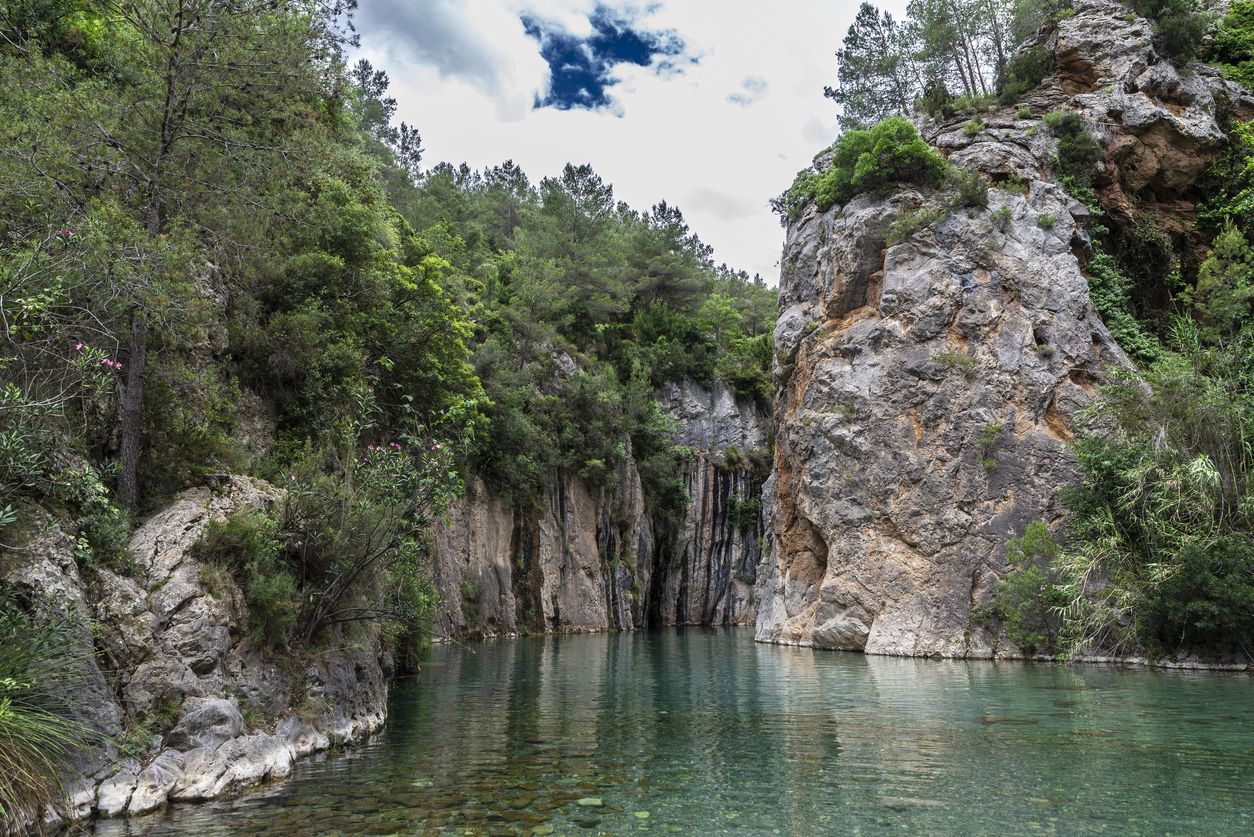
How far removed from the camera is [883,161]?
3042 centimetres

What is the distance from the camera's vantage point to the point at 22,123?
952cm

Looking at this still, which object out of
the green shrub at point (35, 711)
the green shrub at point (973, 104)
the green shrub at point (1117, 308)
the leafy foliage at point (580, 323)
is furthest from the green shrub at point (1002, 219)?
the green shrub at point (35, 711)

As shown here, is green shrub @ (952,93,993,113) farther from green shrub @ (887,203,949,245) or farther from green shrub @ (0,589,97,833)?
green shrub @ (0,589,97,833)

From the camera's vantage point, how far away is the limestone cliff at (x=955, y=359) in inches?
977

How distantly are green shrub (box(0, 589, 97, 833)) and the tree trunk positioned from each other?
2573 millimetres

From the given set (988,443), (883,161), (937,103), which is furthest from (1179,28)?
(988,443)

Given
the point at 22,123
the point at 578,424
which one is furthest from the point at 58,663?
the point at 578,424

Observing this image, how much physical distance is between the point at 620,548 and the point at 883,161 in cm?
2350

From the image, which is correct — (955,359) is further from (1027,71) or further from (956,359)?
(1027,71)

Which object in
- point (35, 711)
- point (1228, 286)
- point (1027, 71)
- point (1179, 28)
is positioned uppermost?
point (1179, 28)

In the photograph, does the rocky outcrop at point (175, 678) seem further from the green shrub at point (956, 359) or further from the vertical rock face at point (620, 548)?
the green shrub at point (956, 359)

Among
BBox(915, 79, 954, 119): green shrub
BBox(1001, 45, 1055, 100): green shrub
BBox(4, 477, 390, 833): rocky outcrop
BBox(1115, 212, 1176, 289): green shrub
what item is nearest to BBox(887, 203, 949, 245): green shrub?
BBox(915, 79, 954, 119): green shrub

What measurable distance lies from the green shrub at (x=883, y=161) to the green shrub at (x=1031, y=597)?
1437cm

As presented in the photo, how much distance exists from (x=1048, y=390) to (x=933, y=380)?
11.3 ft
